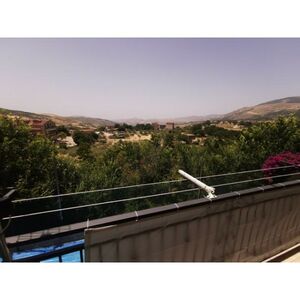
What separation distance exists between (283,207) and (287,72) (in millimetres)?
6026

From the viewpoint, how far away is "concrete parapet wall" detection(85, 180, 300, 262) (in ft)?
Result: 4.76

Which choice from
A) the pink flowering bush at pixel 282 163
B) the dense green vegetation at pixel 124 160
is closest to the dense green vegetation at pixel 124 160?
the dense green vegetation at pixel 124 160

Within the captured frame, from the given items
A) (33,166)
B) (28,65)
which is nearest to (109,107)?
(33,166)

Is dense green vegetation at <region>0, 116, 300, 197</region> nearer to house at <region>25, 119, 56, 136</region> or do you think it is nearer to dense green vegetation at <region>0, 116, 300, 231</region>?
dense green vegetation at <region>0, 116, 300, 231</region>

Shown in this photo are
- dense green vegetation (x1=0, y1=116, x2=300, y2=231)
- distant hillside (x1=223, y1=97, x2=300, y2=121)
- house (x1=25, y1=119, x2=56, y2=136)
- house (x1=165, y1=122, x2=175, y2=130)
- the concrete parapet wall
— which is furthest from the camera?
house (x1=165, y1=122, x2=175, y2=130)

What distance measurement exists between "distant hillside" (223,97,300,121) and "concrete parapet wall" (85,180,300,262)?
440 inches

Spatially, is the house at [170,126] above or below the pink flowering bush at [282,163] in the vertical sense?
below

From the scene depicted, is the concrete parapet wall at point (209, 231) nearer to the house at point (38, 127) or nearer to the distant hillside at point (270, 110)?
the house at point (38, 127)

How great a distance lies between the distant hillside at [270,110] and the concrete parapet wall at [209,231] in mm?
11177

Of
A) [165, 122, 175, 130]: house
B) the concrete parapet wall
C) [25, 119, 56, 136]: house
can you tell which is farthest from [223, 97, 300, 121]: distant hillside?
the concrete parapet wall

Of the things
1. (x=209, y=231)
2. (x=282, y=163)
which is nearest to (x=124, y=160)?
(x=282, y=163)

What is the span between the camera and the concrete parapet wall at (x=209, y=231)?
1.45 meters

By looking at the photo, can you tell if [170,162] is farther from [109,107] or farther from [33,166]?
[109,107]
